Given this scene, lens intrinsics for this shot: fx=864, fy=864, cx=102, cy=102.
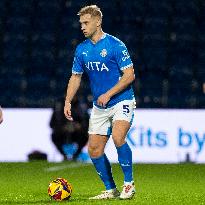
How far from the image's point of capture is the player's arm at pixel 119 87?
7.72 meters

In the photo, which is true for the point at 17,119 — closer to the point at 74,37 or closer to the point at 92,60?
the point at 74,37

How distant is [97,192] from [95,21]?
7.14 ft

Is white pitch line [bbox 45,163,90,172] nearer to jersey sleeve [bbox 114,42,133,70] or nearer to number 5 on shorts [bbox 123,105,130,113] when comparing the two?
number 5 on shorts [bbox 123,105,130,113]

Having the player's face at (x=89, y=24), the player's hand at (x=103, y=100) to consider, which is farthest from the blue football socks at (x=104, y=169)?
the player's face at (x=89, y=24)

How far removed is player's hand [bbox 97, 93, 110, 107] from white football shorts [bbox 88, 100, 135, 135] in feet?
1.02

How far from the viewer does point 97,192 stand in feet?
30.4

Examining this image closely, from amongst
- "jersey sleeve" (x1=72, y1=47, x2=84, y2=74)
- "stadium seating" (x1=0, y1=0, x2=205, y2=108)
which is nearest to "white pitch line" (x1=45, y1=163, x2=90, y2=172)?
"stadium seating" (x1=0, y1=0, x2=205, y2=108)

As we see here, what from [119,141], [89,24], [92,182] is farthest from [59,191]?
[92,182]

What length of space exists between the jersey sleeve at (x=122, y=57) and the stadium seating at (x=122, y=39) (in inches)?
341

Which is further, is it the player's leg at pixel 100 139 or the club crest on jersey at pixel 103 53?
the player's leg at pixel 100 139

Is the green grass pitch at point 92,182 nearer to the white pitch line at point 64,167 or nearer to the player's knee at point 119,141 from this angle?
the white pitch line at point 64,167

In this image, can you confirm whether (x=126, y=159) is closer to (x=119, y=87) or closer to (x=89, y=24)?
(x=119, y=87)

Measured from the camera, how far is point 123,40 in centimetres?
1975

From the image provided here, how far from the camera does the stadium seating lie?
1762cm
